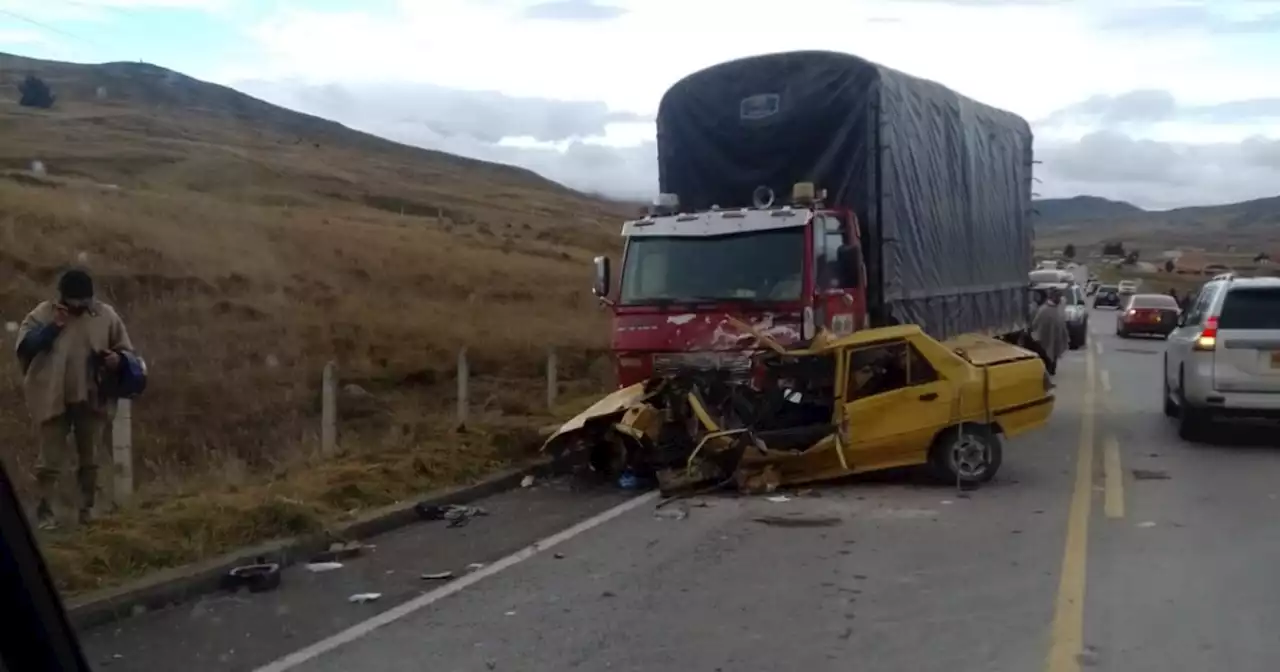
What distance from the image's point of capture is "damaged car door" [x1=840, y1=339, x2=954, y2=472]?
38.6 feet

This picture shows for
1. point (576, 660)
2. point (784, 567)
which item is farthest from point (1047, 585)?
point (576, 660)

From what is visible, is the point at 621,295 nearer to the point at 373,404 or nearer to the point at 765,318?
the point at 765,318

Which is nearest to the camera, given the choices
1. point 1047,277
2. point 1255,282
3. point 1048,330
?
point 1255,282

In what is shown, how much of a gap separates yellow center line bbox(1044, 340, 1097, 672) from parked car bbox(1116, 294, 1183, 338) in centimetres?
2730

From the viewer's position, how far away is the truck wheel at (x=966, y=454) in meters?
11.9

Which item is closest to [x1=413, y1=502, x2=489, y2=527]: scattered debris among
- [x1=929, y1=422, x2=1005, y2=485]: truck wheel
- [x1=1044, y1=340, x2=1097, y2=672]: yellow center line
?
[x1=929, y1=422, x2=1005, y2=485]: truck wheel

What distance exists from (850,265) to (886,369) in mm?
1524

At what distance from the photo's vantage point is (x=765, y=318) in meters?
12.7

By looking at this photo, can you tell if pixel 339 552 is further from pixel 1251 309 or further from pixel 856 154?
pixel 1251 309

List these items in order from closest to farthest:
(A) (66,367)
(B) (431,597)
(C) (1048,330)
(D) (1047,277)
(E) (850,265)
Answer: (B) (431,597) → (A) (66,367) → (E) (850,265) → (C) (1048,330) → (D) (1047,277)

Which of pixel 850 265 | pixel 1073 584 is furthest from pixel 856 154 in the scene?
pixel 1073 584

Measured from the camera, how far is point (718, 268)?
13.2m

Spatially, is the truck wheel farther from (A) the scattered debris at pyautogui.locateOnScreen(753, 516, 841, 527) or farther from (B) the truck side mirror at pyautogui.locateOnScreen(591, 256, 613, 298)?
(B) the truck side mirror at pyautogui.locateOnScreen(591, 256, 613, 298)

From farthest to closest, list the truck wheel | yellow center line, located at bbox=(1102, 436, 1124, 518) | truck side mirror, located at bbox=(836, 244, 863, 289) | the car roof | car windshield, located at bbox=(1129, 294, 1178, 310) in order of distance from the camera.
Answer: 1. car windshield, located at bbox=(1129, 294, 1178, 310)
2. the car roof
3. truck side mirror, located at bbox=(836, 244, 863, 289)
4. the truck wheel
5. yellow center line, located at bbox=(1102, 436, 1124, 518)
